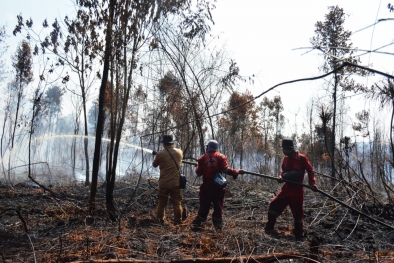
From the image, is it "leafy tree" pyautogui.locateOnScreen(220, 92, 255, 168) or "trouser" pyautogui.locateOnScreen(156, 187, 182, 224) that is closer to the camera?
"trouser" pyautogui.locateOnScreen(156, 187, 182, 224)

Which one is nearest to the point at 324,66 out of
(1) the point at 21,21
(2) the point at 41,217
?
(1) the point at 21,21

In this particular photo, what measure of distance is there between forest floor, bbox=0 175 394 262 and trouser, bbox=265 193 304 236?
22cm

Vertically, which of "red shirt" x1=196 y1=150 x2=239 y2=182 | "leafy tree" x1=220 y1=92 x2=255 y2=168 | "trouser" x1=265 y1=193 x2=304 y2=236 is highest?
"leafy tree" x1=220 y1=92 x2=255 y2=168

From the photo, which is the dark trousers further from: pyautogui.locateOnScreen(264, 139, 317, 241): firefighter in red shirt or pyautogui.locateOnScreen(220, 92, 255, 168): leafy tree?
pyautogui.locateOnScreen(220, 92, 255, 168): leafy tree

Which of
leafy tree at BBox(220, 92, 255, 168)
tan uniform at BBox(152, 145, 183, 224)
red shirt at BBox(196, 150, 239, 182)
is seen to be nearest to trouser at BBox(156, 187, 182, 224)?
tan uniform at BBox(152, 145, 183, 224)

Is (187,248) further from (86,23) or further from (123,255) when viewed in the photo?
(86,23)

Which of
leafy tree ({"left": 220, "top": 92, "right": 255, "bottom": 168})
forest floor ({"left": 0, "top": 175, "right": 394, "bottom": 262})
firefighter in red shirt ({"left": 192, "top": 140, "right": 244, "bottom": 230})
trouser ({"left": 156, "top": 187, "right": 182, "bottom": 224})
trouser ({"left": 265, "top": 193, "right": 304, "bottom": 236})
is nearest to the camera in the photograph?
forest floor ({"left": 0, "top": 175, "right": 394, "bottom": 262})

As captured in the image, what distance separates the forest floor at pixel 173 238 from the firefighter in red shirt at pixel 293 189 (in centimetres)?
26

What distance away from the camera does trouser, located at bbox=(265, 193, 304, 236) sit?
6.55m

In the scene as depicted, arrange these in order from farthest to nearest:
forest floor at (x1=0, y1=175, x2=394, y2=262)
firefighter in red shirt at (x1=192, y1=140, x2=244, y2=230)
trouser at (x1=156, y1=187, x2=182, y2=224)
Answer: trouser at (x1=156, y1=187, x2=182, y2=224) < firefighter in red shirt at (x1=192, y1=140, x2=244, y2=230) < forest floor at (x1=0, y1=175, x2=394, y2=262)

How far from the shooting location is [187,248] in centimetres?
501

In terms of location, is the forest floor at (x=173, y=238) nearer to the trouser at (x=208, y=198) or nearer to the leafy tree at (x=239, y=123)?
the trouser at (x=208, y=198)

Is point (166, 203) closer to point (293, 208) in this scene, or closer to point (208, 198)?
point (208, 198)

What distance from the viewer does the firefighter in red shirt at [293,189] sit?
662 centimetres
